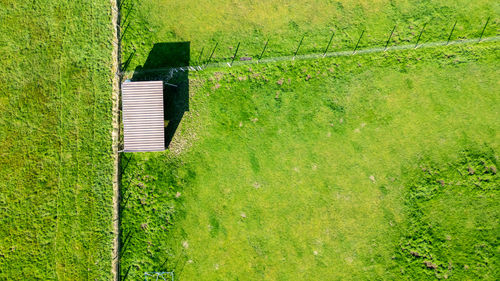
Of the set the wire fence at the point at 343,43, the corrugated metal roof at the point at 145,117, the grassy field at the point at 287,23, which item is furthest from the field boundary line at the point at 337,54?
the corrugated metal roof at the point at 145,117

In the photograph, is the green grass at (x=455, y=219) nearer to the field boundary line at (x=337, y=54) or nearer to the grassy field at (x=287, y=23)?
the field boundary line at (x=337, y=54)

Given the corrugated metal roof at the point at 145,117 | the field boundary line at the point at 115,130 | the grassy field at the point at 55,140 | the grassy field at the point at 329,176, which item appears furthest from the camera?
the grassy field at the point at 55,140

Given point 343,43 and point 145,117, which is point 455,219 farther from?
point 145,117

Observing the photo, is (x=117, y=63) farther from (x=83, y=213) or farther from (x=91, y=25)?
(x=83, y=213)

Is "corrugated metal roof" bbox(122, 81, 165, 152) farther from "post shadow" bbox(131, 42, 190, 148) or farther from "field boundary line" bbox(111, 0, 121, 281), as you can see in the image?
"field boundary line" bbox(111, 0, 121, 281)

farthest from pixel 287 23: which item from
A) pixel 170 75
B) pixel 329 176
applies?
pixel 329 176

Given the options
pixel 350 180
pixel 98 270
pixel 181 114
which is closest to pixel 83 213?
pixel 98 270

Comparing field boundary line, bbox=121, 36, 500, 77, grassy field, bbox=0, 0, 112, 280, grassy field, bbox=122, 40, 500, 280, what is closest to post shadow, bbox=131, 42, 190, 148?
field boundary line, bbox=121, 36, 500, 77
